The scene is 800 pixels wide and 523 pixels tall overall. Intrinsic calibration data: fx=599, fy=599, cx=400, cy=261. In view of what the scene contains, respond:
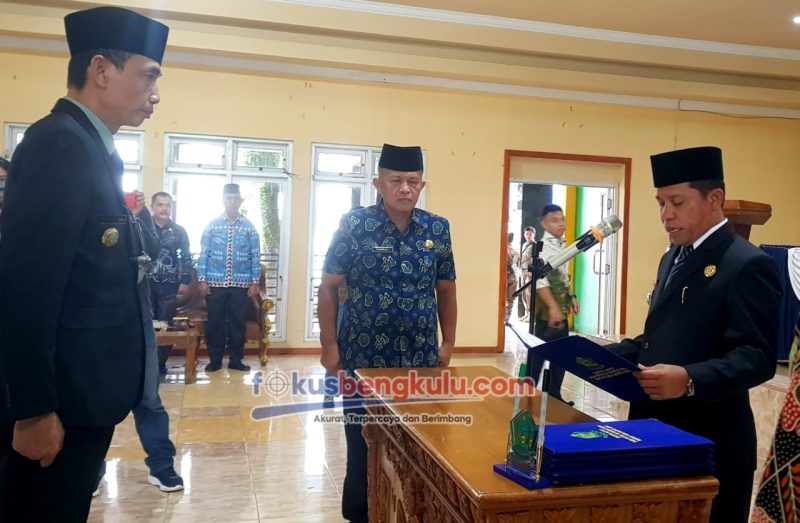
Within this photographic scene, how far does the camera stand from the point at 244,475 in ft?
10.2

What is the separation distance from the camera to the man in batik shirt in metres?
2.21

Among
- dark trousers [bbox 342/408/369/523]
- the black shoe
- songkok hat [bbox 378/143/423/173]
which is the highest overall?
songkok hat [bbox 378/143/423/173]

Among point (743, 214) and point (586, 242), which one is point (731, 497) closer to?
point (586, 242)

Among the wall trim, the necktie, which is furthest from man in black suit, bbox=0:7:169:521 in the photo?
the wall trim

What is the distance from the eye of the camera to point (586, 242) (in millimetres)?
2268

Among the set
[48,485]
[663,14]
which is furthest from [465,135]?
[48,485]

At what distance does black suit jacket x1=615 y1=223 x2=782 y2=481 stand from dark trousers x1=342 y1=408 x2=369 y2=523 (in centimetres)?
107

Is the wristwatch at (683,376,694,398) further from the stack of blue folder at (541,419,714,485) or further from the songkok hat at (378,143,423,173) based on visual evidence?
the songkok hat at (378,143,423,173)

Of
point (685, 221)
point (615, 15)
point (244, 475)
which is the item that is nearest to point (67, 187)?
point (685, 221)

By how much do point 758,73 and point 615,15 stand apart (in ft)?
6.97

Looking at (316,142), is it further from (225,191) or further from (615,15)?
(615,15)

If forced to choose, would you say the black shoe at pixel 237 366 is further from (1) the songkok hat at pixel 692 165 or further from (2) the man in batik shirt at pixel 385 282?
(1) the songkok hat at pixel 692 165

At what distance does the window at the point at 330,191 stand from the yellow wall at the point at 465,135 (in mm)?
91

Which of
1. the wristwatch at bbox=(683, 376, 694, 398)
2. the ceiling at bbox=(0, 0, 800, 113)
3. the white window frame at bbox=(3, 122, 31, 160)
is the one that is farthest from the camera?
the white window frame at bbox=(3, 122, 31, 160)
